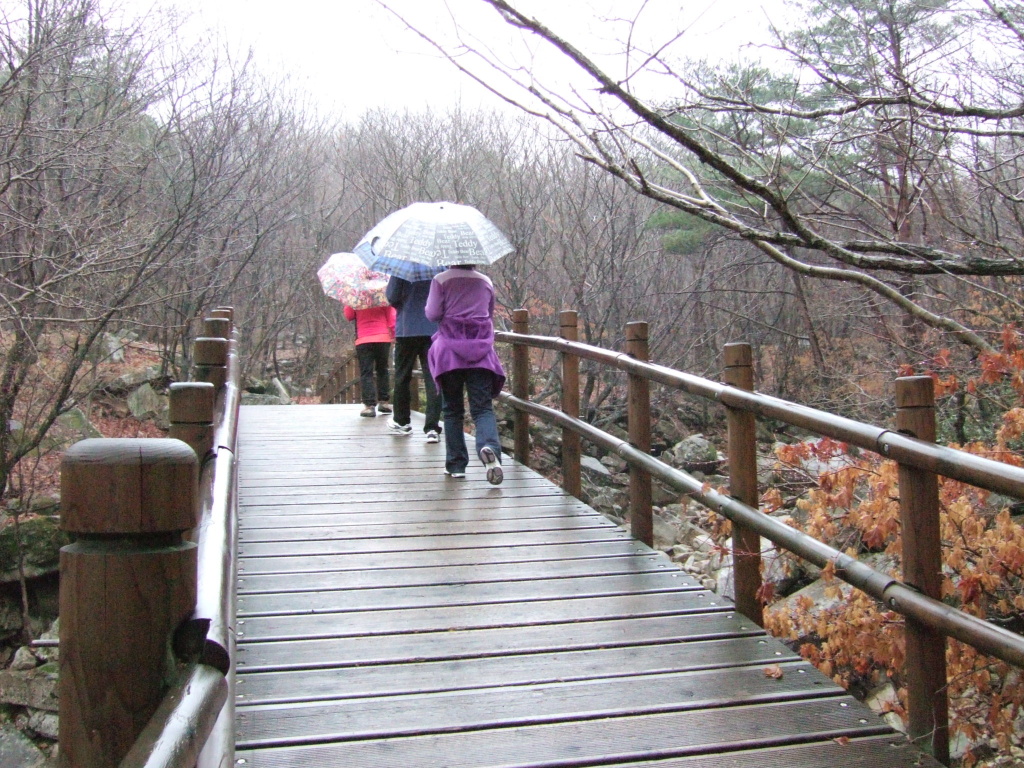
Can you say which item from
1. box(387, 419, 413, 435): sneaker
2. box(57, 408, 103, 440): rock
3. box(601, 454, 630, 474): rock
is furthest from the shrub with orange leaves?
box(57, 408, 103, 440): rock

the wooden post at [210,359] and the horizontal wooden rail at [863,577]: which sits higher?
the wooden post at [210,359]

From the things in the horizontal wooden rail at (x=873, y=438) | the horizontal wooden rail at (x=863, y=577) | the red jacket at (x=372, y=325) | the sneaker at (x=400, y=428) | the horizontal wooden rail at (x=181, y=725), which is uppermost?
the red jacket at (x=372, y=325)

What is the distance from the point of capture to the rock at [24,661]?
1098 centimetres

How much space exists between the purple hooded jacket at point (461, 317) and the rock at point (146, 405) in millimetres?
10923

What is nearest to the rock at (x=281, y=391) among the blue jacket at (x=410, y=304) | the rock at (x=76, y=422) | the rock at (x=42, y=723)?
the rock at (x=76, y=422)

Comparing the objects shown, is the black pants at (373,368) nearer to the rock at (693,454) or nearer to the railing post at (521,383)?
the railing post at (521,383)

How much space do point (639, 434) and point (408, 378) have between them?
310 centimetres

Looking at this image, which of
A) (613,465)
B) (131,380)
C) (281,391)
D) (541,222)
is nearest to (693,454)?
(613,465)

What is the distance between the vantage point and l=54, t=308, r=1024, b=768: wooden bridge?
3.38 ft

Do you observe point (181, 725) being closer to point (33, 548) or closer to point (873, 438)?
point (873, 438)

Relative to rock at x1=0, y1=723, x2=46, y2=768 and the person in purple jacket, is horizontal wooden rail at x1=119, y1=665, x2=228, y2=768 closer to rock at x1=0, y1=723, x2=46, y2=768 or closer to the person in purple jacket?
the person in purple jacket

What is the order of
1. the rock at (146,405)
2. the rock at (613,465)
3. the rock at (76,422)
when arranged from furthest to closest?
1. the rock at (613,465)
2. the rock at (146,405)
3. the rock at (76,422)

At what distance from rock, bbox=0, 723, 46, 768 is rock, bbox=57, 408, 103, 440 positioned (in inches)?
187

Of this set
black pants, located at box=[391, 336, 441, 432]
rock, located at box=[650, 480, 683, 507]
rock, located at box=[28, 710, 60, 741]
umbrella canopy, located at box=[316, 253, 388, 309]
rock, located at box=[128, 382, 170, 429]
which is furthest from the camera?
rock, located at box=[128, 382, 170, 429]
